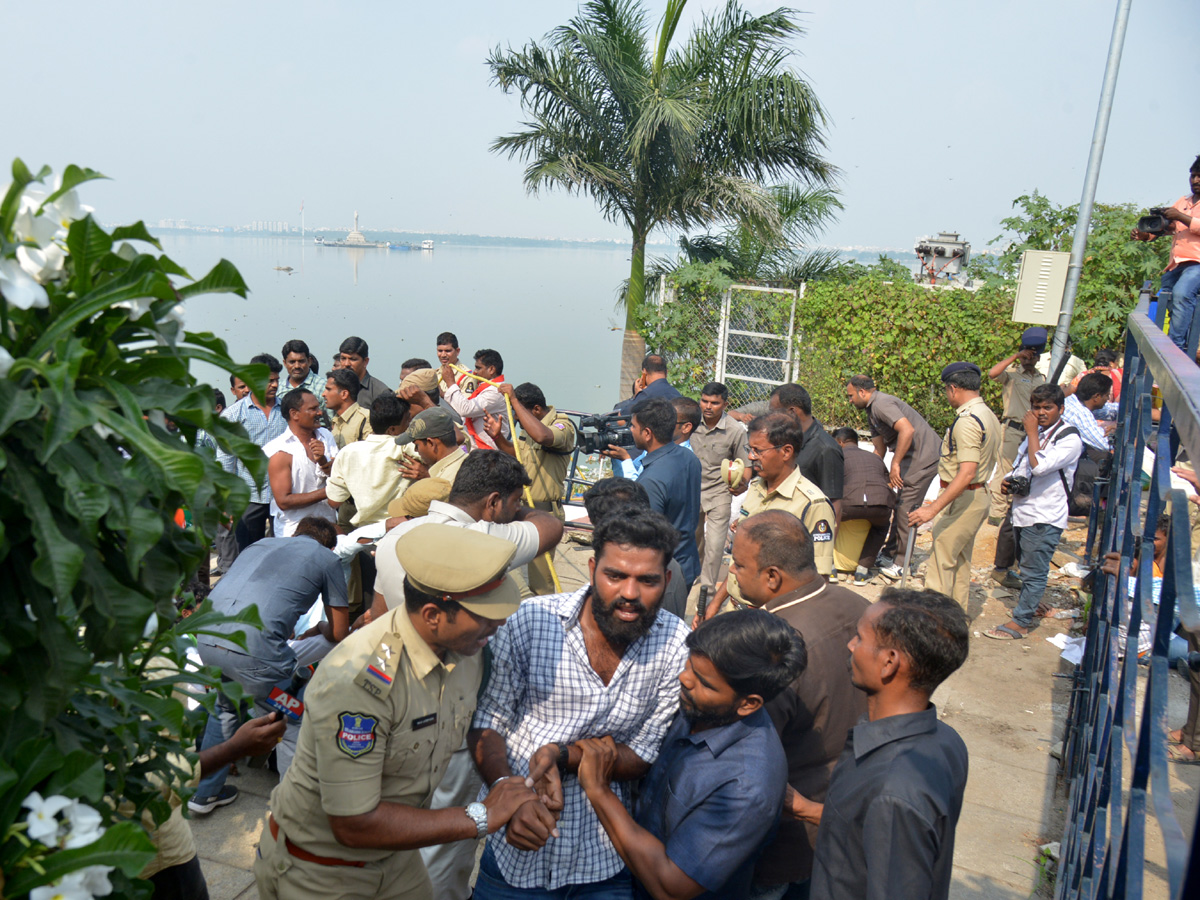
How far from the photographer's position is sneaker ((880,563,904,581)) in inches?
289

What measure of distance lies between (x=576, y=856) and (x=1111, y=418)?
7.52m

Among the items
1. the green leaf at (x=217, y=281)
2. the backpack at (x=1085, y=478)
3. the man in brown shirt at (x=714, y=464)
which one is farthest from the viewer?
the backpack at (x=1085, y=478)

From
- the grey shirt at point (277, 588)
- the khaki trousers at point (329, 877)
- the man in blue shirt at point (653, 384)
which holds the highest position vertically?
the man in blue shirt at point (653, 384)

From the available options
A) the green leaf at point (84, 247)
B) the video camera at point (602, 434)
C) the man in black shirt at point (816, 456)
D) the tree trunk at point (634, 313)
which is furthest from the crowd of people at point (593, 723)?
the tree trunk at point (634, 313)

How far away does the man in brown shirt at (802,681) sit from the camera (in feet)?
8.59

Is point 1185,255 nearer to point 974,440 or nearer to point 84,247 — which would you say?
point 974,440

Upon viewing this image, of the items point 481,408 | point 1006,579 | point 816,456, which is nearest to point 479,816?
point 481,408

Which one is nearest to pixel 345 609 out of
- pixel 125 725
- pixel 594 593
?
pixel 594 593

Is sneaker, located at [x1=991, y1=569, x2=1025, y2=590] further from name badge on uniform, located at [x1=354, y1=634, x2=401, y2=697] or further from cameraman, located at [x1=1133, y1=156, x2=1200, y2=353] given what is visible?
name badge on uniform, located at [x1=354, y1=634, x2=401, y2=697]

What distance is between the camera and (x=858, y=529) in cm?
704

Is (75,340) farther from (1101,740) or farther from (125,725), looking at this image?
(1101,740)

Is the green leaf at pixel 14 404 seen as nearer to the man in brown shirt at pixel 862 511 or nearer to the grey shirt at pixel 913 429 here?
the man in brown shirt at pixel 862 511

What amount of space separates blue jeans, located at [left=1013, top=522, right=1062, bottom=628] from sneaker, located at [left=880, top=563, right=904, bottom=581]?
114 centimetres

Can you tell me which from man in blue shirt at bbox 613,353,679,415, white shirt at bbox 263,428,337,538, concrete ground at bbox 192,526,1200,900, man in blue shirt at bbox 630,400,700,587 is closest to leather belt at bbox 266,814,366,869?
concrete ground at bbox 192,526,1200,900
